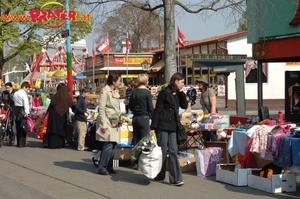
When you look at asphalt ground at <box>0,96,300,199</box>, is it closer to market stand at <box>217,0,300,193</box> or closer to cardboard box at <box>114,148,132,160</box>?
cardboard box at <box>114,148,132,160</box>

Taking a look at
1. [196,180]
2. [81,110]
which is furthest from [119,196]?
[81,110]

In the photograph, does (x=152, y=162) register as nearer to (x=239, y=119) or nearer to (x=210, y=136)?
(x=210, y=136)

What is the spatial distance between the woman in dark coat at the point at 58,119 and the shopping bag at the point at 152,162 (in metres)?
6.13

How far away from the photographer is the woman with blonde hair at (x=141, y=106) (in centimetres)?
1004

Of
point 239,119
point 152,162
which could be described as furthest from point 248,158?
point 239,119

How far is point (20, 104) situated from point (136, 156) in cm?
669

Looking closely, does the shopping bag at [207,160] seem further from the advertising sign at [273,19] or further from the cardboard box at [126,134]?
the advertising sign at [273,19]

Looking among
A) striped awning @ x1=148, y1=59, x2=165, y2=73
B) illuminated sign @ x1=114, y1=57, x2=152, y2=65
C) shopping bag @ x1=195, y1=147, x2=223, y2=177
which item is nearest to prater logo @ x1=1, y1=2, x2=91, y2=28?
shopping bag @ x1=195, y1=147, x2=223, y2=177

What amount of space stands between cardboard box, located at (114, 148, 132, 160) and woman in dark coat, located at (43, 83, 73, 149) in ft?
12.2

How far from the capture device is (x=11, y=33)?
2936 centimetres

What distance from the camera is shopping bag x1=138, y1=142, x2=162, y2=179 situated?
8.88 m

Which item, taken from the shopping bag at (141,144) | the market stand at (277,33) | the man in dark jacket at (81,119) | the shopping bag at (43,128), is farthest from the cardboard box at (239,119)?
the shopping bag at (43,128)

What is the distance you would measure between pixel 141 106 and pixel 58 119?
506cm

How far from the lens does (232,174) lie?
8.95 m
